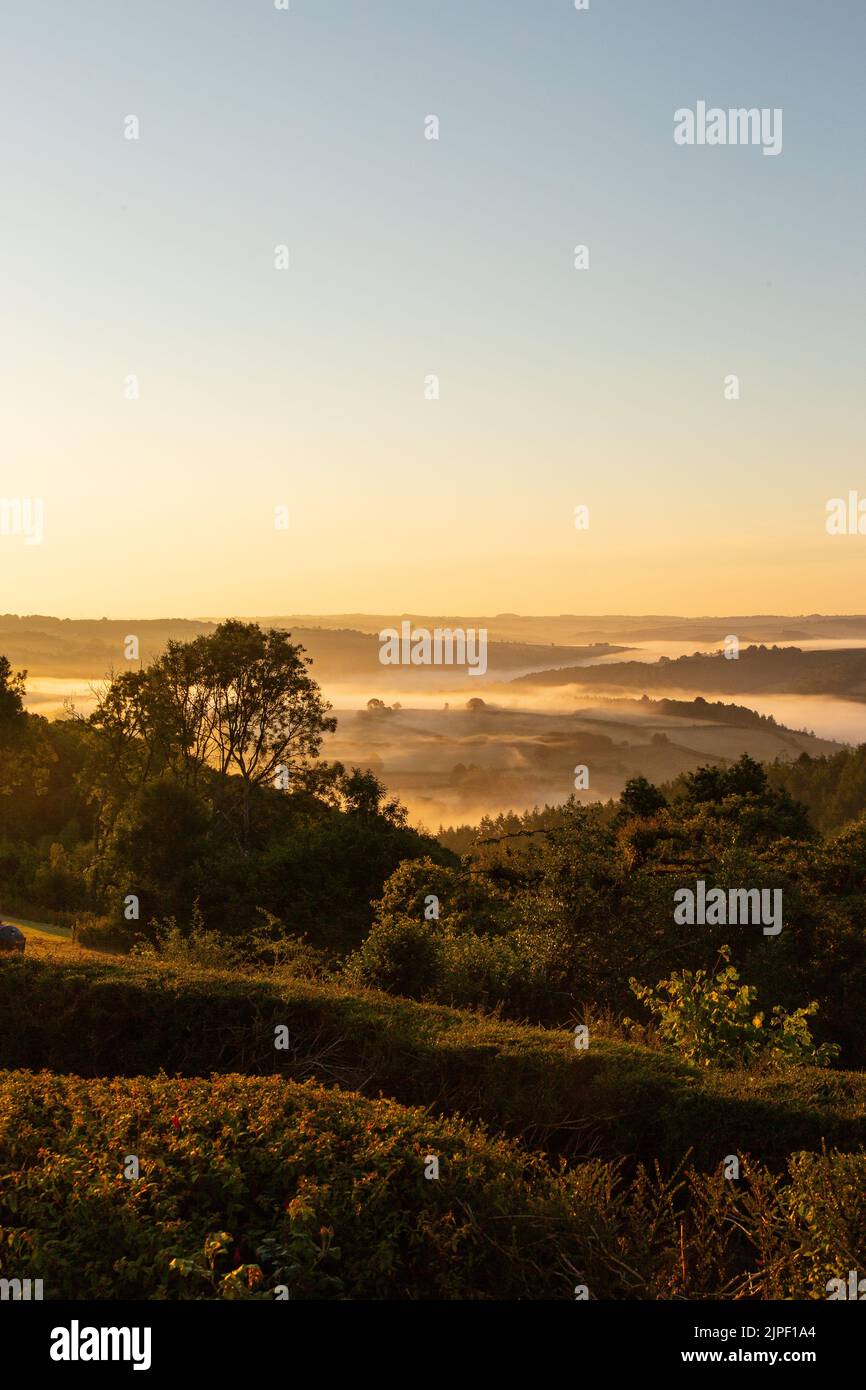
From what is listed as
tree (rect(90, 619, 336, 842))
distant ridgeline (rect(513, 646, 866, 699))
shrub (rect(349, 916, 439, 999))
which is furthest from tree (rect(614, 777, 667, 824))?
distant ridgeline (rect(513, 646, 866, 699))

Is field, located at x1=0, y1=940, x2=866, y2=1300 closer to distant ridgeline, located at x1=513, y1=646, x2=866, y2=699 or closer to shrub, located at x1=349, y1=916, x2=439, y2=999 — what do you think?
shrub, located at x1=349, y1=916, x2=439, y2=999

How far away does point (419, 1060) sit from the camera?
443 inches

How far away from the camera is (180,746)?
149ft

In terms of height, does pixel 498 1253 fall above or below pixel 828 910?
above

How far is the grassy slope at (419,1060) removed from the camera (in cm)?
1011

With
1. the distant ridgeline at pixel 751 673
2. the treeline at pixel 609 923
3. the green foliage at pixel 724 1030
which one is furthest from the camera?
the distant ridgeline at pixel 751 673

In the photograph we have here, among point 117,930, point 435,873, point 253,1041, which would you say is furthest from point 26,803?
point 253,1041

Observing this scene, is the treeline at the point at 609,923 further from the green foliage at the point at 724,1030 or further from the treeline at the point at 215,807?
the treeline at the point at 215,807

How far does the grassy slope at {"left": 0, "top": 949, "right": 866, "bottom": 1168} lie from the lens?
10.1 m

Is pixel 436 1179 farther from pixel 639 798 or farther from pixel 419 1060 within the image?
pixel 639 798

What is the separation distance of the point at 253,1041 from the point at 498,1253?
5.81 m

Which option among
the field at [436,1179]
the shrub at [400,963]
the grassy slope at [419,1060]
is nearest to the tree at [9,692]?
the shrub at [400,963]

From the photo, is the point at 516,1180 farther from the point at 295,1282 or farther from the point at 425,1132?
the point at 295,1282
